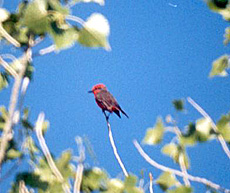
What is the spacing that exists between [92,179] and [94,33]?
0.84 m

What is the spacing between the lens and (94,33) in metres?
1.27

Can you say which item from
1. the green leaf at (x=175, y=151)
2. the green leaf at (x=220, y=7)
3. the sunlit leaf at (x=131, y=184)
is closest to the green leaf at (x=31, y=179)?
the sunlit leaf at (x=131, y=184)

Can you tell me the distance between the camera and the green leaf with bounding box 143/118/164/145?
160cm

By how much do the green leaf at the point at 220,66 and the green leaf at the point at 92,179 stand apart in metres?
0.78

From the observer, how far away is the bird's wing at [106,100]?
167 inches

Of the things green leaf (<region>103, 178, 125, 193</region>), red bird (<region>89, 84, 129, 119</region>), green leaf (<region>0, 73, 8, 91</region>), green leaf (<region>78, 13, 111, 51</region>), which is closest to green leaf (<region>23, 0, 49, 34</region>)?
green leaf (<region>78, 13, 111, 51</region>)

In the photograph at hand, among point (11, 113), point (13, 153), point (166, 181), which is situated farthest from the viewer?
point (166, 181)

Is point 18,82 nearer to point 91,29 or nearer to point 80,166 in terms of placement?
point 91,29

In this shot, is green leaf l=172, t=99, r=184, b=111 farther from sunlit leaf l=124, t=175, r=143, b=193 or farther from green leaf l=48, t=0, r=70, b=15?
green leaf l=48, t=0, r=70, b=15

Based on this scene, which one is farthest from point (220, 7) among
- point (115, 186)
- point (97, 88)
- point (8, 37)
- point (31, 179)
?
point (97, 88)

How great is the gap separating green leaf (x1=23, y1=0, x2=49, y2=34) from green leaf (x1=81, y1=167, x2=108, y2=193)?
837 millimetres

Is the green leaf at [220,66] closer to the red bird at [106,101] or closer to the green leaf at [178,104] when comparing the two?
the green leaf at [178,104]

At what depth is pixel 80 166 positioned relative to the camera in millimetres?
1384

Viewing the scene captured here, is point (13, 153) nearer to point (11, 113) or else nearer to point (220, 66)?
point (11, 113)
